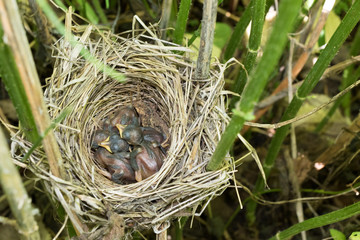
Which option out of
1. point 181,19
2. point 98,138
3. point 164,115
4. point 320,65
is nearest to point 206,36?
point 181,19

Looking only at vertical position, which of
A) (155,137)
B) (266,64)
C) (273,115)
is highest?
(266,64)

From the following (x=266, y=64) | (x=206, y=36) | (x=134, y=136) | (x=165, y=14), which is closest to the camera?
(x=266, y=64)

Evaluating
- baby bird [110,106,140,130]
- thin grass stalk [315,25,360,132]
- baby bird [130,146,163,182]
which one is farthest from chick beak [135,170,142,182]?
thin grass stalk [315,25,360,132]

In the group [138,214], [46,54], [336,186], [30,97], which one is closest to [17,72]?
[30,97]

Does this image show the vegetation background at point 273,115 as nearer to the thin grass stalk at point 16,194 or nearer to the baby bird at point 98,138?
the baby bird at point 98,138

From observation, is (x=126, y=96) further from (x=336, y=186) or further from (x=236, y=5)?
(x=336, y=186)

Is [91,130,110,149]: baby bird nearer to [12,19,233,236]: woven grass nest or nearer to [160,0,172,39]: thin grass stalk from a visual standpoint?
[12,19,233,236]: woven grass nest

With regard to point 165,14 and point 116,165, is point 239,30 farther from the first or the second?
point 116,165
